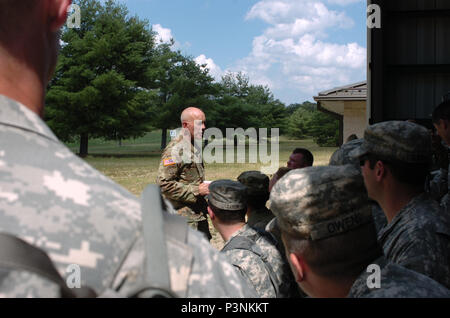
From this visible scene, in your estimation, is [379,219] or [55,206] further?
[379,219]

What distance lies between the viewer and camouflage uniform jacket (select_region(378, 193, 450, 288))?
6.48ft

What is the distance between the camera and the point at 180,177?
15.6 ft

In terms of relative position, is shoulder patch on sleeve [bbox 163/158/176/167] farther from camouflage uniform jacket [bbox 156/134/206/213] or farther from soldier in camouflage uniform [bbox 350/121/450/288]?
soldier in camouflage uniform [bbox 350/121/450/288]

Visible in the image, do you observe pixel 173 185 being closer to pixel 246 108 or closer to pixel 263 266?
pixel 263 266

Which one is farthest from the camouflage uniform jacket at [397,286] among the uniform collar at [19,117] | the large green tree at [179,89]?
the large green tree at [179,89]

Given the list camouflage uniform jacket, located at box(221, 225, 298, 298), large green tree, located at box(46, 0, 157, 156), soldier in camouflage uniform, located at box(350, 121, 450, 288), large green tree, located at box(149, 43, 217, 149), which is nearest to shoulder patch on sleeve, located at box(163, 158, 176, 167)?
camouflage uniform jacket, located at box(221, 225, 298, 298)

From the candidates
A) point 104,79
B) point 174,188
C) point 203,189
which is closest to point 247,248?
point 203,189

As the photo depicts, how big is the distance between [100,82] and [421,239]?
29.5m

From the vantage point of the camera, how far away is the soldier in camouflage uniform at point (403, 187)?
2.12 metres

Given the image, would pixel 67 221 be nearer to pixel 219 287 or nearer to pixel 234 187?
pixel 219 287

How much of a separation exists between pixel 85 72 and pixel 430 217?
99.8ft

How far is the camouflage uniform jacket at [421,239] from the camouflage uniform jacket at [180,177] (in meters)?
2.52
